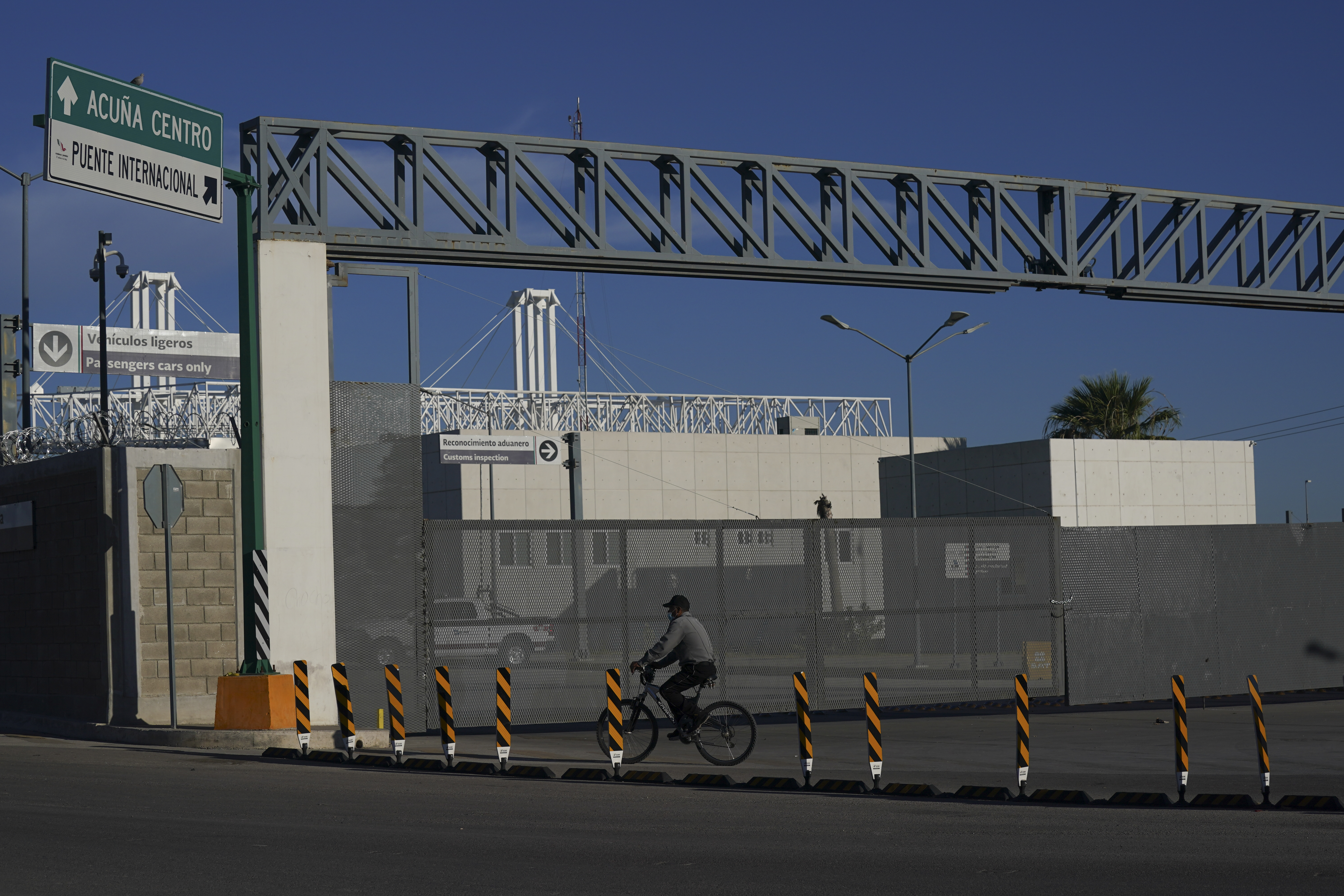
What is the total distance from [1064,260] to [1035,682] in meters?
6.13

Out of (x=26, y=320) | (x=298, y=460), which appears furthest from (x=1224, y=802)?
(x=26, y=320)

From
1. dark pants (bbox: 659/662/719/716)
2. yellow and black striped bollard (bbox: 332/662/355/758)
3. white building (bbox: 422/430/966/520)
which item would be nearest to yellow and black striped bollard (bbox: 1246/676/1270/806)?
dark pants (bbox: 659/662/719/716)

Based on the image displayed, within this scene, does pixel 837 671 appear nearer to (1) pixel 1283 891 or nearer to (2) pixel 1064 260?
(2) pixel 1064 260

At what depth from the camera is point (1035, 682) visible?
65.4ft

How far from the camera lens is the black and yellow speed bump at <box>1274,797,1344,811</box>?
1123 cm

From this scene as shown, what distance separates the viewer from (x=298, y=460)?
695 inches

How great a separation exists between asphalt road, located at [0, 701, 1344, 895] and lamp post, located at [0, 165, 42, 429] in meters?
20.4

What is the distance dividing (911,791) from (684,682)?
2.94m

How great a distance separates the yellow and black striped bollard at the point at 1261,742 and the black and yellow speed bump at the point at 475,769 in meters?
6.96

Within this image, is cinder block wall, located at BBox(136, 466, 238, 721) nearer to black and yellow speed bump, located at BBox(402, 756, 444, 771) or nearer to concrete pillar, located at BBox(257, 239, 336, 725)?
concrete pillar, located at BBox(257, 239, 336, 725)

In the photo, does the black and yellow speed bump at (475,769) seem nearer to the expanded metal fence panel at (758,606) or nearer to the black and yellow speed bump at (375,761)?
the black and yellow speed bump at (375,761)

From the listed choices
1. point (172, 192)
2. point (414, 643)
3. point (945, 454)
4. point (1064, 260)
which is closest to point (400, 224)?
point (172, 192)

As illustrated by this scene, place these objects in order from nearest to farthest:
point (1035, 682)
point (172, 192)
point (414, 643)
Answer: point (172, 192) < point (414, 643) < point (1035, 682)

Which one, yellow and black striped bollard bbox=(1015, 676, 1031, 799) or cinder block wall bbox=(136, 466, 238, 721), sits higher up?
cinder block wall bbox=(136, 466, 238, 721)
